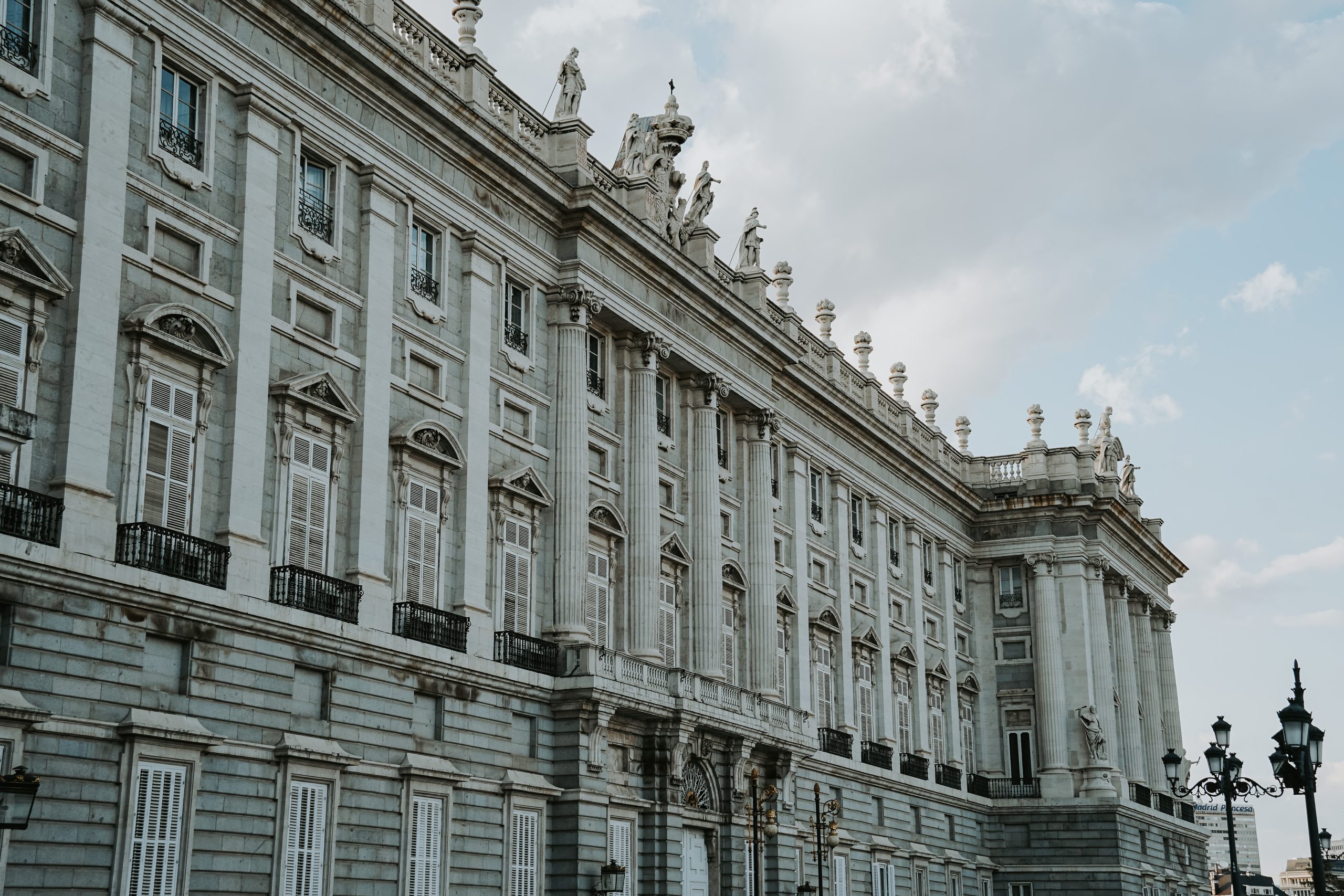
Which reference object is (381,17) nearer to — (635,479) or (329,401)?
(329,401)

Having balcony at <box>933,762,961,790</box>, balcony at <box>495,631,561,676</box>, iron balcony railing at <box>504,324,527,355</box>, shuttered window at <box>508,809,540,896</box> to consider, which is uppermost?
iron balcony railing at <box>504,324,527,355</box>

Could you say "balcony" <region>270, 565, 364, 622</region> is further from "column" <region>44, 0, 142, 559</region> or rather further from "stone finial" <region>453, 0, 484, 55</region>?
"stone finial" <region>453, 0, 484, 55</region>

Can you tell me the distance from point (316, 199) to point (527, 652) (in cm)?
1003

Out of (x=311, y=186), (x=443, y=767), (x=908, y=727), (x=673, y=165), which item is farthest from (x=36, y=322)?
(x=908, y=727)

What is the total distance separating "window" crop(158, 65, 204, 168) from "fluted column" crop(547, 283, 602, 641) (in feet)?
36.6

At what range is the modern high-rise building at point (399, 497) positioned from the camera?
23906mm

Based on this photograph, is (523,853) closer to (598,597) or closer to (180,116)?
(598,597)

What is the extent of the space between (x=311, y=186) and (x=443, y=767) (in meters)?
10.9

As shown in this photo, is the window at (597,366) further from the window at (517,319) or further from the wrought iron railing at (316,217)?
the wrought iron railing at (316,217)

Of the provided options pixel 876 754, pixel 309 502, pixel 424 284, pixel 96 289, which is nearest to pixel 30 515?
pixel 96 289

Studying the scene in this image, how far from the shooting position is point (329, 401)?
2944 cm

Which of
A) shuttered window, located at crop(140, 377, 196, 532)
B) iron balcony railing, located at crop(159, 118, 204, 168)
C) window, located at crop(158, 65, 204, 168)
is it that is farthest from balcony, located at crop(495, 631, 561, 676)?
window, located at crop(158, 65, 204, 168)

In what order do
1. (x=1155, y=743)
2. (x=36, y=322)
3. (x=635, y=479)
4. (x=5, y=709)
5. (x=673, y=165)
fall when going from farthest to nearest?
(x=1155, y=743)
(x=673, y=165)
(x=635, y=479)
(x=36, y=322)
(x=5, y=709)

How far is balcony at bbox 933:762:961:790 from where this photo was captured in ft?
187
